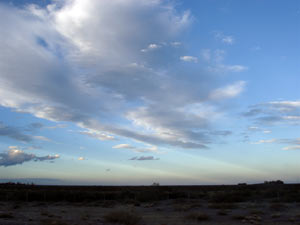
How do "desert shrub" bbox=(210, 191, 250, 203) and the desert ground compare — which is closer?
the desert ground

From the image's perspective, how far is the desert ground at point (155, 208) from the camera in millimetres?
23000

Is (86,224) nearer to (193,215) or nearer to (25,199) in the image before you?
(193,215)

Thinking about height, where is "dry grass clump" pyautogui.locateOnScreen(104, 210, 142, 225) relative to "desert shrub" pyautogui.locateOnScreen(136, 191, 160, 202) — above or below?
below

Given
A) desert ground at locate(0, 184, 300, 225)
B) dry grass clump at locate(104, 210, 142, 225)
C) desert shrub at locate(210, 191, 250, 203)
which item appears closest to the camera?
dry grass clump at locate(104, 210, 142, 225)

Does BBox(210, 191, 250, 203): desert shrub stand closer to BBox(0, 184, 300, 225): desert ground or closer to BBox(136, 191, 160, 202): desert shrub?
BBox(0, 184, 300, 225): desert ground

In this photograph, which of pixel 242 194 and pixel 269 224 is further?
pixel 242 194

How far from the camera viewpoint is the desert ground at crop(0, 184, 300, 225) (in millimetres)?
23000

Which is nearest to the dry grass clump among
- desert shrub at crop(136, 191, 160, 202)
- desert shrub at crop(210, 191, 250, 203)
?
desert shrub at crop(210, 191, 250, 203)

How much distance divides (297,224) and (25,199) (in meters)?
44.9

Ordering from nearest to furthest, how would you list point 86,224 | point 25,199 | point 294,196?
point 86,224 < point 294,196 < point 25,199

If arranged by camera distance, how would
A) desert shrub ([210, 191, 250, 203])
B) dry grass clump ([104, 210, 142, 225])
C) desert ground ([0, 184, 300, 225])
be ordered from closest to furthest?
1. dry grass clump ([104, 210, 142, 225])
2. desert ground ([0, 184, 300, 225])
3. desert shrub ([210, 191, 250, 203])

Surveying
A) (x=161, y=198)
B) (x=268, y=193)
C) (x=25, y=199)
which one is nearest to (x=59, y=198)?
(x=25, y=199)

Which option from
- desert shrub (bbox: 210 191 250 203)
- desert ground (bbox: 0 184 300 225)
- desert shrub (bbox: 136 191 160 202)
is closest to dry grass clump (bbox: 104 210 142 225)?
desert ground (bbox: 0 184 300 225)

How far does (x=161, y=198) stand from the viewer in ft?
164
